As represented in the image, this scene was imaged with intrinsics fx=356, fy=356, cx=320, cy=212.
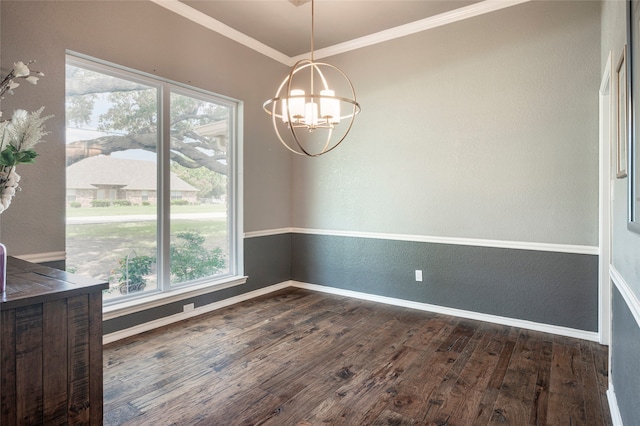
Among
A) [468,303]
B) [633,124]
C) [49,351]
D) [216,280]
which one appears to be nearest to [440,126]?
[468,303]

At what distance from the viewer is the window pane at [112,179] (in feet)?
9.37

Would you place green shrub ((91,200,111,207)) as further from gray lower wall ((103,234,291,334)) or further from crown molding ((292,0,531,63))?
crown molding ((292,0,531,63))

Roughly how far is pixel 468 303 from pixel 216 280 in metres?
2.68

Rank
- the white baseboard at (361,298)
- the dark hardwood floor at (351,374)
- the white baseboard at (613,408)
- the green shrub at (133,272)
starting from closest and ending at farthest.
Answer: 1. the white baseboard at (613,408)
2. the dark hardwood floor at (351,374)
3. the white baseboard at (361,298)
4. the green shrub at (133,272)

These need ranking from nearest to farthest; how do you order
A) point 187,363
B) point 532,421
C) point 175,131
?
point 532,421 < point 187,363 < point 175,131

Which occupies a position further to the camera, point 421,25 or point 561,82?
point 421,25

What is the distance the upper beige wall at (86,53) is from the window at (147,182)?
0.13 metres

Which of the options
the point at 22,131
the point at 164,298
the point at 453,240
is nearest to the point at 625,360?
the point at 453,240

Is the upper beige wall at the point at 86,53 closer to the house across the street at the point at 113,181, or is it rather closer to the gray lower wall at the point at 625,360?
the house across the street at the point at 113,181

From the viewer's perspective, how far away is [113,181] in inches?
122

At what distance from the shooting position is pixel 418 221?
12.7 feet

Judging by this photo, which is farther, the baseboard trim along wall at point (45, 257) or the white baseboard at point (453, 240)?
the white baseboard at point (453, 240)

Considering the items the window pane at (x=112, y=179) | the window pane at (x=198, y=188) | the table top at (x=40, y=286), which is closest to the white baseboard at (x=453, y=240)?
the window pane at (x=198, y=188)

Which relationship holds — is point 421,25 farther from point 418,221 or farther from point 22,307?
point 22,307
